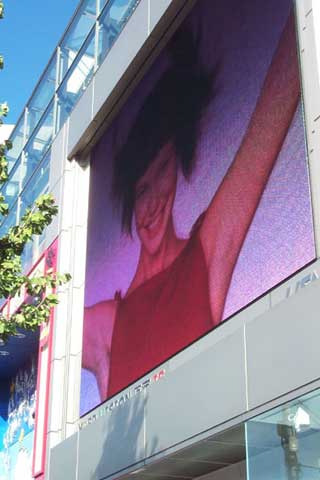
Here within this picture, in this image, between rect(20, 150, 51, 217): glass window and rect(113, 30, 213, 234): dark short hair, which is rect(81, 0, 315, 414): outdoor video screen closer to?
rect(113, 30, 213, 234): dark short hair

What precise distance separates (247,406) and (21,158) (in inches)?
552

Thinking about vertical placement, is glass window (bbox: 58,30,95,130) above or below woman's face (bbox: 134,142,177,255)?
above

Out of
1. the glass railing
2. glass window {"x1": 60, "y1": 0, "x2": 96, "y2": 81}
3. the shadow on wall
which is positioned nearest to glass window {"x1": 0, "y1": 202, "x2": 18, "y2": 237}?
the glass railing

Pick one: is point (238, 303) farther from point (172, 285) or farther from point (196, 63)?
point (196, 63)

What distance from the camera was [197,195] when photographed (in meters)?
11.8

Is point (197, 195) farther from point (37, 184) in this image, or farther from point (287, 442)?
point (37, 184)

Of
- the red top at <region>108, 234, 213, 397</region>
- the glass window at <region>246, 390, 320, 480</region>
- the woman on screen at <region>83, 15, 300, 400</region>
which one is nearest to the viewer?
the glass window at <region>246, 390, 320, 480</region>

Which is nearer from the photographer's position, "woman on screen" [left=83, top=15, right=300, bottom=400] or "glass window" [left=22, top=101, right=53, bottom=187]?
"woman on screen" [left=83, top=15, right=300, bottom=400]

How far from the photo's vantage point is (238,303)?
10.2 meters

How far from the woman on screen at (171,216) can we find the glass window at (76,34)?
4248 mm

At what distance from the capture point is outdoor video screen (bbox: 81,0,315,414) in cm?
992

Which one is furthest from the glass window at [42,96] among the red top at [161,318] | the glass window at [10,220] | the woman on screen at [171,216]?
the red top at [161,318]

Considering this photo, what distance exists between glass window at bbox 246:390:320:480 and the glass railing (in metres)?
9.45

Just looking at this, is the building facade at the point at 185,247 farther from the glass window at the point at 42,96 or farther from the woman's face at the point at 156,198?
the glass window at the point at 42,96
